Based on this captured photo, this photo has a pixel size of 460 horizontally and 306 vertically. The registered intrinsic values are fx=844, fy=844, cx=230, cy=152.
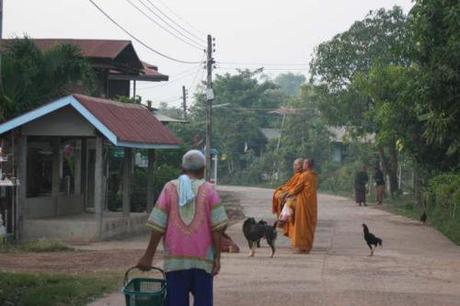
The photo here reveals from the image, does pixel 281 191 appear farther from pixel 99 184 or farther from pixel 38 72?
pixel 38 72

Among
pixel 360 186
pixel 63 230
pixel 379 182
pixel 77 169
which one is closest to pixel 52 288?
pixel 63 230

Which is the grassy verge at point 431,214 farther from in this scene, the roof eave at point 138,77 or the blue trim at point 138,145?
the roof eave at point 138,77

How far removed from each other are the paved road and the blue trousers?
3.16m

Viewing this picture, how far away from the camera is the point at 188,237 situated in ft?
22.1

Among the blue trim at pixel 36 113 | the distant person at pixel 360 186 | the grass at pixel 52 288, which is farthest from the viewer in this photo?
the distant person at pixel 360 186

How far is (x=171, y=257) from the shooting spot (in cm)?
675

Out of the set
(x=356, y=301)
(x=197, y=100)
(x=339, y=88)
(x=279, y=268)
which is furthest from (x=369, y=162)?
(x=356, y=301)

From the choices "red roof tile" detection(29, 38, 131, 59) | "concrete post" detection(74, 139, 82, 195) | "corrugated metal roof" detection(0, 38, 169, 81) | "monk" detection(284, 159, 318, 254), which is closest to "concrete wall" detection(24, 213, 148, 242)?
"concrete post" detection(74, 139, 82, 195)

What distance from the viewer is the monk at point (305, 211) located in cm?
1638

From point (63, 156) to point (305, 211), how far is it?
27.9 feet

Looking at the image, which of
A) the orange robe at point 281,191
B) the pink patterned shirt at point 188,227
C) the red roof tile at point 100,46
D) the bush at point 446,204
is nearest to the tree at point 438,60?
the orange robe at point 281,191

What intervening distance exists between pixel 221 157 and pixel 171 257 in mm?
54132

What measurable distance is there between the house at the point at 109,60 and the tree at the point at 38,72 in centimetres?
366

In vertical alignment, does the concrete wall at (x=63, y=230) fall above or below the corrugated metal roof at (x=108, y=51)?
below
